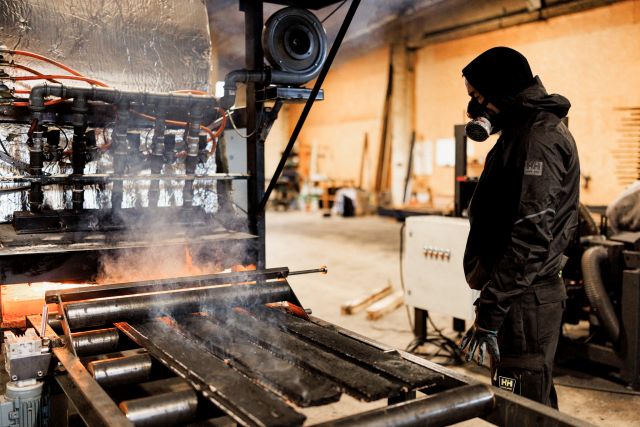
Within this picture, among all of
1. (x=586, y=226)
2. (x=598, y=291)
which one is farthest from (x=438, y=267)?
(x=586, y=226)

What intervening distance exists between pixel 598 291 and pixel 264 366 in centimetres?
291

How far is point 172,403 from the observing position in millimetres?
1433

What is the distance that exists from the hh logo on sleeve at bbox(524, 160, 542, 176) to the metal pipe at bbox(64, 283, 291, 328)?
1.09 m

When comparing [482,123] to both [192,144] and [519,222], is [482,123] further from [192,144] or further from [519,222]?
[192,144]

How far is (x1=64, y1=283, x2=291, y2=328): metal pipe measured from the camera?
76.1 inches

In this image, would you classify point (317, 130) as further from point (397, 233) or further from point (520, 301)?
point (520, 301)

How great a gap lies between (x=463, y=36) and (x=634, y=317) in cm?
911

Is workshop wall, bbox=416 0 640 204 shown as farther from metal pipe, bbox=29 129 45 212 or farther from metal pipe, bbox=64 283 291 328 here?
metal pipe, bbox=29 129 45 212

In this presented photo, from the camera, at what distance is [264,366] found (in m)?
1.59

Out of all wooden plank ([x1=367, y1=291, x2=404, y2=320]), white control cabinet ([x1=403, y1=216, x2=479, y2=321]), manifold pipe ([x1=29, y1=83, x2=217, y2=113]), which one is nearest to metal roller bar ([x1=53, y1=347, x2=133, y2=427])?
manifold pipe ([x1=29, y1=83, x2=217, y2=113])

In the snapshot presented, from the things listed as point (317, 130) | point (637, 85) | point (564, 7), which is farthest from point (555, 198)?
point (317, 130)

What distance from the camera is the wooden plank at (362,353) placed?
61.7 inches

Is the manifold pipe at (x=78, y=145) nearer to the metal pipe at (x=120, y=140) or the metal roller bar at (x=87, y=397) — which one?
the metal pipe at (x=120, y=140)

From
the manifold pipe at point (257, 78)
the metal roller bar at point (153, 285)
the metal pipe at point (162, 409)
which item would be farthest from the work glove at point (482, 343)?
the manifold pipe at point (257, 78)
